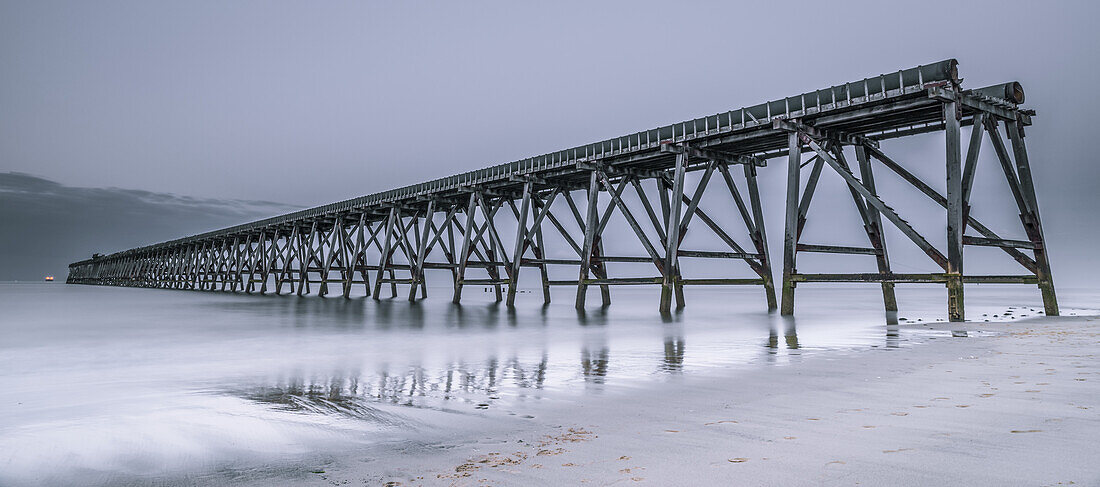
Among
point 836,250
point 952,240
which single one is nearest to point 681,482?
point 952,240

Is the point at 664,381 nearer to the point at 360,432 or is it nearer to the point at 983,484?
the point at 360,432

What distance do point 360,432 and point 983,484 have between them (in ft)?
11.4

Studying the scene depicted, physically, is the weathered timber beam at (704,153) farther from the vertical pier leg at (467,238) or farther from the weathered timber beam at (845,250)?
the vertical pier leg at (467,238)

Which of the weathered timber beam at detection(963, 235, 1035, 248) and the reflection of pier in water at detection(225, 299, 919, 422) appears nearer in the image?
the reflection of pier in water at detection(225, 299, 919, 422)

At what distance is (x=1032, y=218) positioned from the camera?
14094mm

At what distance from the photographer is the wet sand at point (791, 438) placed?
8.82 ft

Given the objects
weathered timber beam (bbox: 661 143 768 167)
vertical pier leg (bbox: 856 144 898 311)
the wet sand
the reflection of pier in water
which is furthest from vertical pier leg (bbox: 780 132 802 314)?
the wet sand

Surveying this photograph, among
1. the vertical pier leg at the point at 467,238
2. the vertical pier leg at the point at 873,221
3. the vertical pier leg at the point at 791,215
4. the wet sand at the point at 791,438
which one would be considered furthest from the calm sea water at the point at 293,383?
the vertical pier leg at the point at 467,238

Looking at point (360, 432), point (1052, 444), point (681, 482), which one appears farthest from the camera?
point (360, 432)

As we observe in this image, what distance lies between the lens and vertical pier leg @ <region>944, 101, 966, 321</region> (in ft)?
40.9

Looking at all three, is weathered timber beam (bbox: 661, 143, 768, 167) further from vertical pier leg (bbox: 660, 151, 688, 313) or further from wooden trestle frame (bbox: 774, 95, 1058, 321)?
wooden trestle frame (bbox: 774, 95, 1058, 321)

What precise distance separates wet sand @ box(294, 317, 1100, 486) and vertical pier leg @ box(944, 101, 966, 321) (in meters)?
7.61

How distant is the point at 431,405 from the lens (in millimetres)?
4973

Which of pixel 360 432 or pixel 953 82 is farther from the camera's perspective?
pixel 953 82
